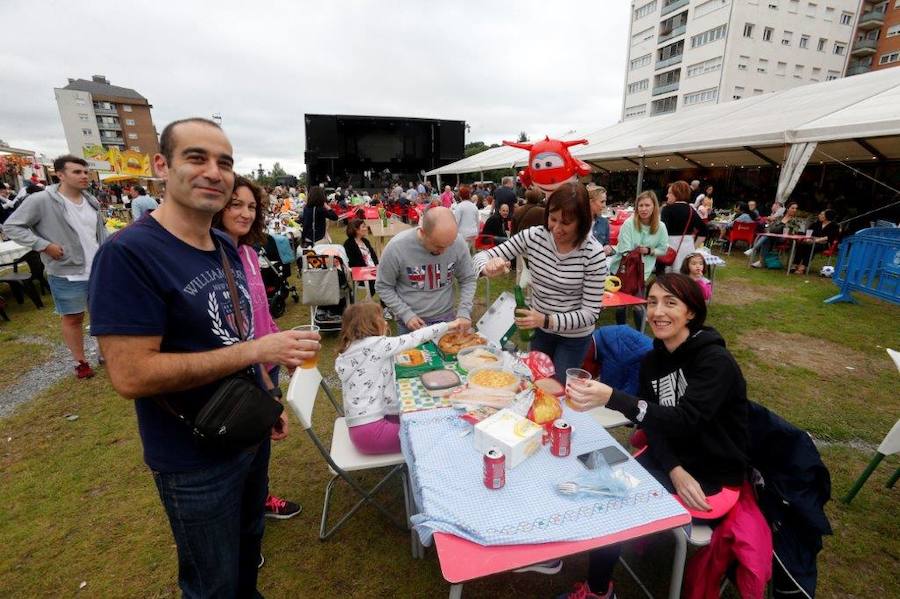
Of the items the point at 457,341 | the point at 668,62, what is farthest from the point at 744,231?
the point at 668,62

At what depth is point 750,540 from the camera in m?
1.59

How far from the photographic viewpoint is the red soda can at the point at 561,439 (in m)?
1.59

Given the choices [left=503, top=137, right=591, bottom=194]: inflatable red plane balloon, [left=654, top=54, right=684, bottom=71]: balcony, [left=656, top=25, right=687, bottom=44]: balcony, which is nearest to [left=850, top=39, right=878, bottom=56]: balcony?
[left=654, top=54, right=684, bottom=71]: balcony

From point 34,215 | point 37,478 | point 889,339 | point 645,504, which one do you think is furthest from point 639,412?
point 889,339

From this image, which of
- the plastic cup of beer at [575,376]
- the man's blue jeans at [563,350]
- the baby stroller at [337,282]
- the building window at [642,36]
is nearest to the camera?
the plastic cup of beer at [575,376]

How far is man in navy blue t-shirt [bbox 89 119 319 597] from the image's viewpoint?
1.07 m

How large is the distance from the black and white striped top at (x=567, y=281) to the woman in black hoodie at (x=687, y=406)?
0.52 meters

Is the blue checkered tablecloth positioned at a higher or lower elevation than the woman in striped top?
lower

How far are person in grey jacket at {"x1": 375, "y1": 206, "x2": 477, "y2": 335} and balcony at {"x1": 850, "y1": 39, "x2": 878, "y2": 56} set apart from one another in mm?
53703

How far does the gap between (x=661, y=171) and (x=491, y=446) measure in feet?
82.6

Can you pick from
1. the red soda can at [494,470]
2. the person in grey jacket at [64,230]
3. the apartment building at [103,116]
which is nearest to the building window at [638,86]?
the person in grey jacket at [64,230]

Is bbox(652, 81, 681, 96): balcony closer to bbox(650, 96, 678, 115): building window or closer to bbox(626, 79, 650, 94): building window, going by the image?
bbox(650, 96, 678, 115): building window

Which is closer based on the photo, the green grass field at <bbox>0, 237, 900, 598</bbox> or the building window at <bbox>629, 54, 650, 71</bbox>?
the green grass field at <bbox>0, 237, 900, 598</bbox>

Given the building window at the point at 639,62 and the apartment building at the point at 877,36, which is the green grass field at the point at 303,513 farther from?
the apartment building at the point at 877,36
